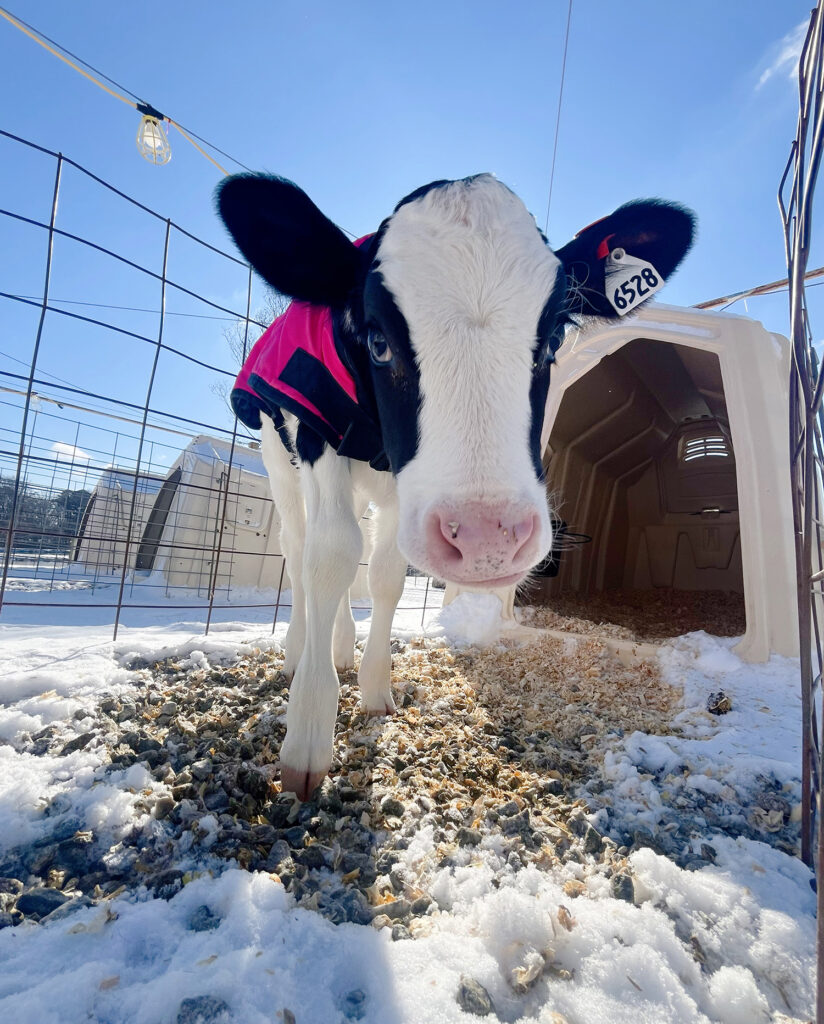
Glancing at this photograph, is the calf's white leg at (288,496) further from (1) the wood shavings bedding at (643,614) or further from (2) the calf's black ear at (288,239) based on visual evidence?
(1) the wood shavings bedding at (643,614)

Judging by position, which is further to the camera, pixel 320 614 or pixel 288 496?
pixel 288 496

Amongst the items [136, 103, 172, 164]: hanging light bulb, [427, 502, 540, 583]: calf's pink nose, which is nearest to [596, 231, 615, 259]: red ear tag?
[427, 502, 540, 583]: calf's pink nose

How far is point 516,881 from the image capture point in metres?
1.12

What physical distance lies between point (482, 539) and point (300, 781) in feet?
3.12

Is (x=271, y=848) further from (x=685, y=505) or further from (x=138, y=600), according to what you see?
(x=138, y=600)

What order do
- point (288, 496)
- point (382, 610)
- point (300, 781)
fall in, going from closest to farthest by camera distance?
1. point (300, 781)
2. point (382, 610)
3. point (288, 496)

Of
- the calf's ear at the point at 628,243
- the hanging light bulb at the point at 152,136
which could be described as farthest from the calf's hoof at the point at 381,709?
the hanging light bulb at the point at 152,136

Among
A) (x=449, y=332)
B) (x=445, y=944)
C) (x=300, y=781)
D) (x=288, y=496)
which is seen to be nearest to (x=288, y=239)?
(x=449, y=332)

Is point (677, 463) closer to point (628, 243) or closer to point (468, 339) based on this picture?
point (628, 243)

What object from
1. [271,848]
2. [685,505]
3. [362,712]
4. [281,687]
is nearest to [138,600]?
[281,687]

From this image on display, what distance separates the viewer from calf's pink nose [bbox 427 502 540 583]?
3.49 feet

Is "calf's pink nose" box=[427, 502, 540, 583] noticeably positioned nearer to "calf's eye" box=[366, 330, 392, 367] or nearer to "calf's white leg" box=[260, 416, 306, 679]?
"calf's eye" box=[366, 330, 392, 367]

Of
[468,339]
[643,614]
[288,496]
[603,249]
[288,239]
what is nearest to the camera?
[468,339]

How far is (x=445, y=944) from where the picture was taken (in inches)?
36.0
